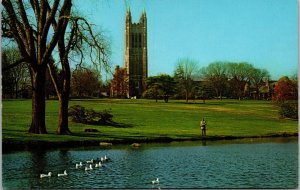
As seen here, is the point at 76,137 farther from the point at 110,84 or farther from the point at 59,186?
the point at 59,186

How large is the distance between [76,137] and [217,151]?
3.70 metres

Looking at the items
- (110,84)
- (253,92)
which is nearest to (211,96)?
(253,92)

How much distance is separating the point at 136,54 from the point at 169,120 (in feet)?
7.61

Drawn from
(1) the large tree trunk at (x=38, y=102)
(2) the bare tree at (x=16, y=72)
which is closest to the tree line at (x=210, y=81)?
(1) the large tree trunk at (x=38, y=102)

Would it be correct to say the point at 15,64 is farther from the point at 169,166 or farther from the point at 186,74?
the point at 169,166

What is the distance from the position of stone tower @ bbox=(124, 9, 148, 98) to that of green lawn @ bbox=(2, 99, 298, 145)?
436 millimetres

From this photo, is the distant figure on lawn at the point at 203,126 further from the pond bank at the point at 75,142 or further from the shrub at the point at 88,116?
the shrub at the point at 88,116

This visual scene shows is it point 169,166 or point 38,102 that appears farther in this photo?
point 38,102

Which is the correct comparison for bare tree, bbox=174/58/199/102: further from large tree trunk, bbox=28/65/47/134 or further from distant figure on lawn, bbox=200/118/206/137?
large tree trunk, bbox=28/65/47/134

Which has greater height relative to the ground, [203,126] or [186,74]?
[186,74]

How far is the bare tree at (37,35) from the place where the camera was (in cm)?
1406

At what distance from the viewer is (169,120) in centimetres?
1455

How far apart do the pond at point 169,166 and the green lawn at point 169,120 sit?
0.35 m

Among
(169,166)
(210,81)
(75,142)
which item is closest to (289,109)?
(210,81)
